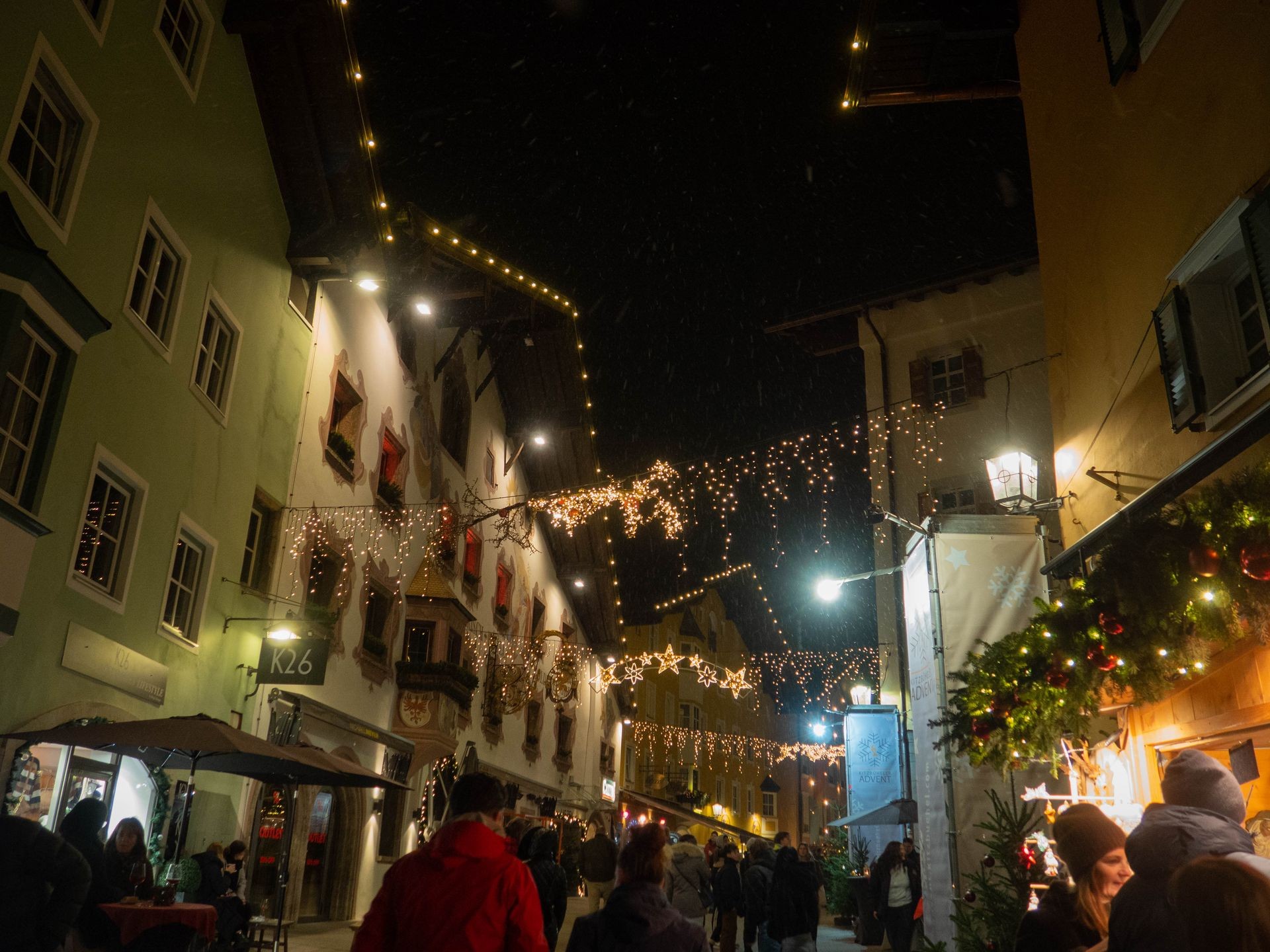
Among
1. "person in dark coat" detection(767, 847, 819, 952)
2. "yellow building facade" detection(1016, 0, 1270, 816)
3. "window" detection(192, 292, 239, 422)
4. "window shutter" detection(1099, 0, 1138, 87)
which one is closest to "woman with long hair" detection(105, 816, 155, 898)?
"window" detection(192, 292, 239, 422)

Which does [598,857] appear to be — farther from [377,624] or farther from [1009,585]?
[377,624]

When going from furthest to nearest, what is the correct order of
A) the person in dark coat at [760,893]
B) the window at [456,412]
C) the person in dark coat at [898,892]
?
the window at [456,412]
the person in dark coat at [898,892]
the person in dark coat at [760,893]

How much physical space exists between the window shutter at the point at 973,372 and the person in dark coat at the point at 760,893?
11.9 metres

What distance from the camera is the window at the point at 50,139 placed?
28.3ft

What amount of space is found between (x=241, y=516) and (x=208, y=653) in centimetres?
174

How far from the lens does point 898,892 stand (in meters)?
12.5

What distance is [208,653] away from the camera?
11.9 metres

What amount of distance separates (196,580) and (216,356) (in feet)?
9.00

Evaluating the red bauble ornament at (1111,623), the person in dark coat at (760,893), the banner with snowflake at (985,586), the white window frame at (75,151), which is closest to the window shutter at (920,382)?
the banner with snowflake at (985,586)

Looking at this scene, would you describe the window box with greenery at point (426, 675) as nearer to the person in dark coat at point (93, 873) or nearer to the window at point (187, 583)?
the window at point (187, 583)

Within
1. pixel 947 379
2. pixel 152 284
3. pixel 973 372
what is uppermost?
pixel 947 379

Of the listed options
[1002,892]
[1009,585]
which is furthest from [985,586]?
[1002,892]

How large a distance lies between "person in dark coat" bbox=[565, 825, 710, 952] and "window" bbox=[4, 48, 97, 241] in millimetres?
7644

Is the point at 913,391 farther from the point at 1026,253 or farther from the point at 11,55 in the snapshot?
the point at 11,55
